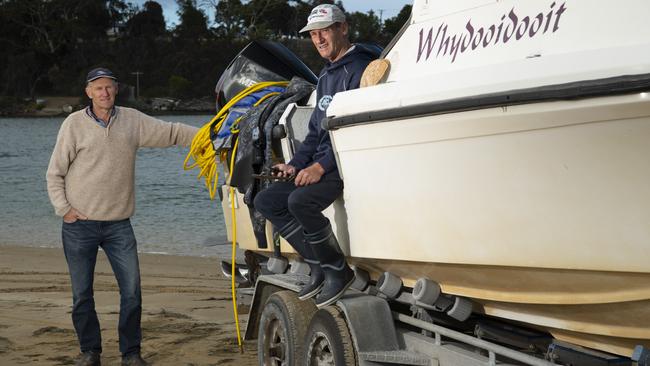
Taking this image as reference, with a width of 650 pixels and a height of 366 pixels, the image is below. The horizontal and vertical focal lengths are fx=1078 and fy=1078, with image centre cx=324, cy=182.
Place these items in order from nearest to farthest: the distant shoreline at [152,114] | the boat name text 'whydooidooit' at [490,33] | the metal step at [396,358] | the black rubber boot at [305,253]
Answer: the boat name text 'whydooidooit' at [490,33] → the metal step at [396,358] → the black rubber boot at [305,253] → the distant shoreline at [152,114]

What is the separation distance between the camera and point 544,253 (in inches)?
172

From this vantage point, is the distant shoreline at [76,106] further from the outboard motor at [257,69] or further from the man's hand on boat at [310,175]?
the man's hand on boat at [310,175]

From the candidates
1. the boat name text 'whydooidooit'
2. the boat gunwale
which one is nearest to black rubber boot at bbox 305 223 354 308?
the boat gunwale

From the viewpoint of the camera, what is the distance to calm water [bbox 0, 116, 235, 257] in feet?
58.6

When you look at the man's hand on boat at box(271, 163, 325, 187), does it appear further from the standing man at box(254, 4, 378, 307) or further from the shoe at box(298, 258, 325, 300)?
the shoe at box(298, 258, 325, 300)

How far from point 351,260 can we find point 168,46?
119427mm

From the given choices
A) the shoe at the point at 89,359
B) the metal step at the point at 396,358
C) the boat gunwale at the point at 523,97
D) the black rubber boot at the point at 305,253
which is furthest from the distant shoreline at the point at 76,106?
the boat gunwale at the point at 523,97

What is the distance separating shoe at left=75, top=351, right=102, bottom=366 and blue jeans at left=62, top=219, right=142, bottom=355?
0.03m

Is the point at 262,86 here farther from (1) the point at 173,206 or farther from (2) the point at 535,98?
(1) the point at 173,206

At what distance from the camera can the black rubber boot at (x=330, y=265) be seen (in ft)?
18.0

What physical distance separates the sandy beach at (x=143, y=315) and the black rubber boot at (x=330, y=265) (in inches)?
70.3

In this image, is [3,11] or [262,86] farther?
[3,11]

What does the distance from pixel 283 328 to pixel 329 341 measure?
0.60 m

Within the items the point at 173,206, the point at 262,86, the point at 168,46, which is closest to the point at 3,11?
the point at 168,46
